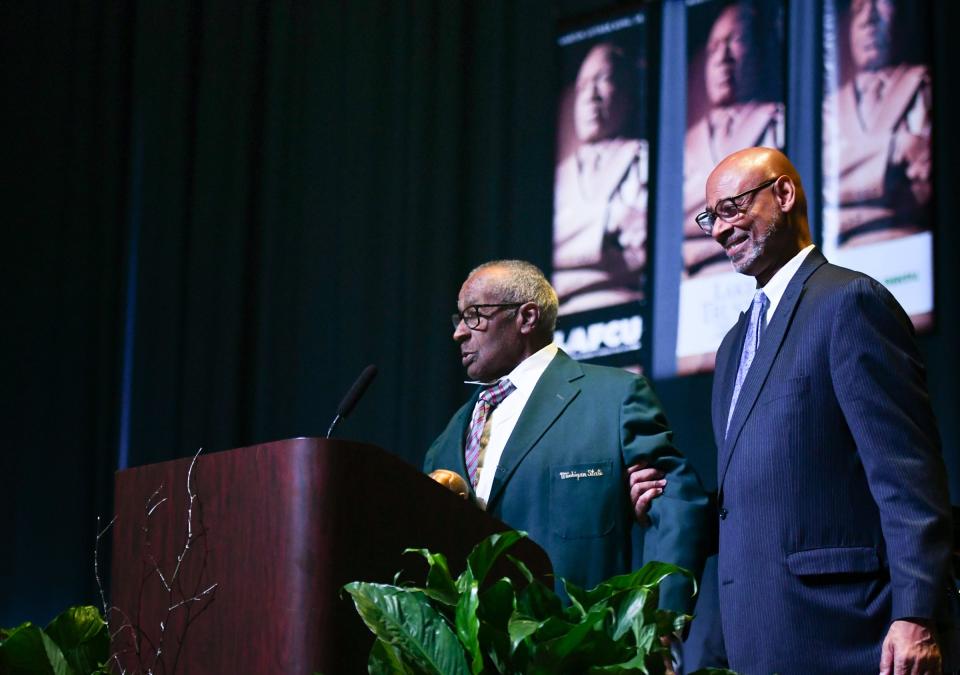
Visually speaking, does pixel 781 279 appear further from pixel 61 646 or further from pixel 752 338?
pixel 61 646

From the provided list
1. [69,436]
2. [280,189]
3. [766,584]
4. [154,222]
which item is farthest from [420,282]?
[766,584]

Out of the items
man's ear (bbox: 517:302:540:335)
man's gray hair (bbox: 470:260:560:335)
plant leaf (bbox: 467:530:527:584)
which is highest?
man's gray hair (bbox: 470:260:560:335)

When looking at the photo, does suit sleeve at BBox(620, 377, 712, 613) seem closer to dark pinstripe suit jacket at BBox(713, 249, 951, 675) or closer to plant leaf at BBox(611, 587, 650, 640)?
dark pinstripe suit jacket at BBox(713, 249, 951, 675)

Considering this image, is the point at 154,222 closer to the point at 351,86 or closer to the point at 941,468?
the point at 351,86

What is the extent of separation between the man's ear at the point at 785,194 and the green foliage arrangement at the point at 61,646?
4.70 ft

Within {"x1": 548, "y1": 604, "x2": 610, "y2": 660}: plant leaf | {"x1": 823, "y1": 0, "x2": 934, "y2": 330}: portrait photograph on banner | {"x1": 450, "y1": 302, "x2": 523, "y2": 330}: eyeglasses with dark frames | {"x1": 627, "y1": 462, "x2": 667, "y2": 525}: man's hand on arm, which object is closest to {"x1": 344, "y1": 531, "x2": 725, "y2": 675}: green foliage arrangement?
{"x1": 548, "y1": 604, "x2": 610, "y2": 660}: plant leaf

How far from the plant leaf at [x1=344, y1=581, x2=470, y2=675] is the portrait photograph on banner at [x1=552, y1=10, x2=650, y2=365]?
2960mm

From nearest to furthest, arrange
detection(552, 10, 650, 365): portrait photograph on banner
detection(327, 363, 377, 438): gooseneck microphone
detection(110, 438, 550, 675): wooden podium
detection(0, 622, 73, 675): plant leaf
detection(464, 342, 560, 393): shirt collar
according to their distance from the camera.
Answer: detection(110, 438, 550, 675): wooden podium
detection(0, 622, 73, 675): plant leaf
detection(327, 363, 377, 438): gooseneck microphone
detection(464, 342, 560, 393): shirt collar
detection(552, 10, 650, 365): portrait photograph on banner

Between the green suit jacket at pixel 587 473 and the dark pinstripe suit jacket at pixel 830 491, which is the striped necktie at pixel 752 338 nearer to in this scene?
the dark pinstripe suit jacket at pixel 830 491

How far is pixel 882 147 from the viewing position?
3.89 m

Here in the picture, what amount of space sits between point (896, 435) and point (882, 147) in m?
2.00

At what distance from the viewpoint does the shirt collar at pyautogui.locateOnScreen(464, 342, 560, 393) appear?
9.92ft

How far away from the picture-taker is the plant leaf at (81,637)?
1.98 metres

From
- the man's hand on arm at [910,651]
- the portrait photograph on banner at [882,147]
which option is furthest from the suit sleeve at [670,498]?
the portrait photograph on banner at [882,147]
